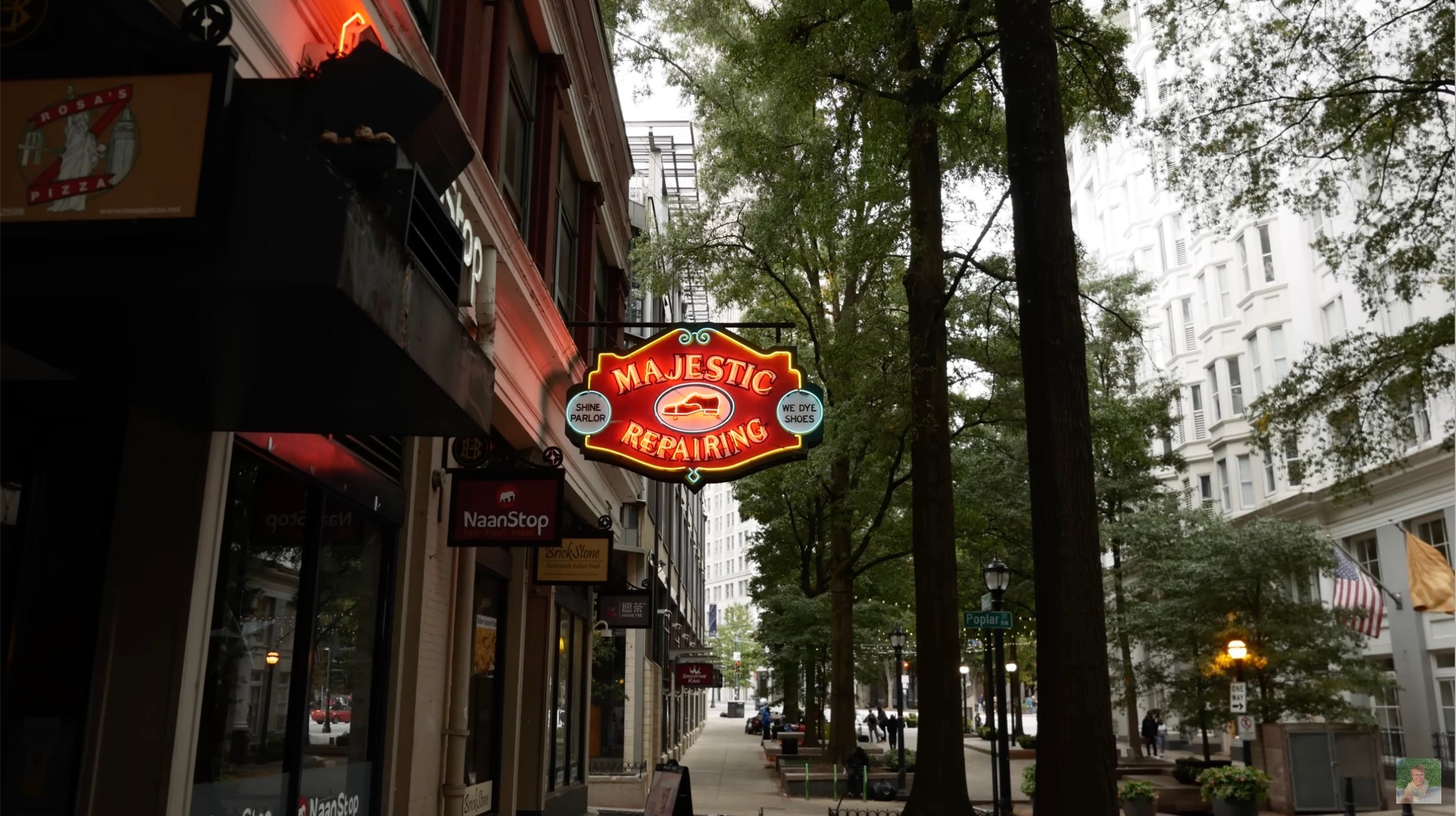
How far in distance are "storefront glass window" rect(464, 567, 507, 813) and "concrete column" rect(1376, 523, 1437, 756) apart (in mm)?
28425

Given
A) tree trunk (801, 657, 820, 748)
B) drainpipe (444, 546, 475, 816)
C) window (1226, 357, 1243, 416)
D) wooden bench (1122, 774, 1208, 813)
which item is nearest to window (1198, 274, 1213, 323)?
window (1226, 357, 1243, 416)

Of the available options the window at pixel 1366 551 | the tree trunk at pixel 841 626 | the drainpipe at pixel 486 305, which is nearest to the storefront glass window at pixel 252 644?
the drainpipe at pixel 486 305

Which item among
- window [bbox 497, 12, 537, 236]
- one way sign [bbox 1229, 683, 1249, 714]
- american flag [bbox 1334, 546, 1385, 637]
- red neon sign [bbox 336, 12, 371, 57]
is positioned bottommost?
one way sign [bbox 1229, 683, 1249, 714]

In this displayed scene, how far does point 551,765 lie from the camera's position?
16.4 m

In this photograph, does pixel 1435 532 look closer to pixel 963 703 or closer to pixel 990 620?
pixel 963 703

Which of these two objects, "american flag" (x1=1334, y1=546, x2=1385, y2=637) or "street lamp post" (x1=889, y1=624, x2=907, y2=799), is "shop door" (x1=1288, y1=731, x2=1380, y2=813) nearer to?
"american flag" (x1=1334, y1=546, x2=1385, y2=637)

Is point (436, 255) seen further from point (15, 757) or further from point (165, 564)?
point (15, 757)

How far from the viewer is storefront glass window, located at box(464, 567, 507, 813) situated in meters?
12.3

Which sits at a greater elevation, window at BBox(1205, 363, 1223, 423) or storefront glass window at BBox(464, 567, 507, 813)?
window at BBox(1205, 363, 1223, 423)

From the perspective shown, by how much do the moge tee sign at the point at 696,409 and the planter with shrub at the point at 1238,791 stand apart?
15.7 m

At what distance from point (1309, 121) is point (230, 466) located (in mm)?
16063

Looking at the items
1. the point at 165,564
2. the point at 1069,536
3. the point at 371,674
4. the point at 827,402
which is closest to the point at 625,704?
the point at 827,402

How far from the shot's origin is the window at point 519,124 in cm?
1195

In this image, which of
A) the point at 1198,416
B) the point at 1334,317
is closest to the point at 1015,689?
the point at 1198,416
